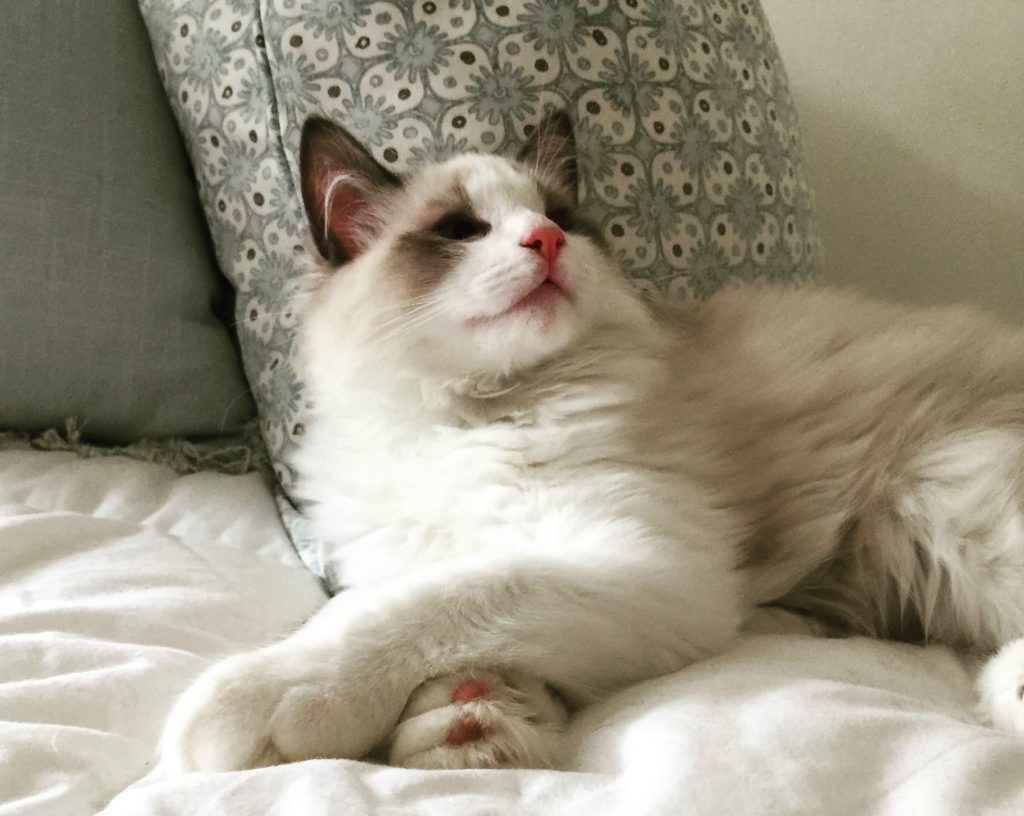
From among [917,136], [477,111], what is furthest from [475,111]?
[917,136]

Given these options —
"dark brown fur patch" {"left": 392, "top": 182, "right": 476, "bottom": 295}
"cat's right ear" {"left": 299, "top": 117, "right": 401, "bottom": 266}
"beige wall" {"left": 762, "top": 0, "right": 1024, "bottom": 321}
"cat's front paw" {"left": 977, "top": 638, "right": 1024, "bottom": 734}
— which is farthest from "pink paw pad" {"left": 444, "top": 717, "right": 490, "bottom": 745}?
"beige wall" {"left": 762, "top": 0, "right": 1024, "bottom": 321}

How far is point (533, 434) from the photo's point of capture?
0.97 meters

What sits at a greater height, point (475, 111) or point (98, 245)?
point (475, 111)

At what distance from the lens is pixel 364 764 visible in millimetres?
619

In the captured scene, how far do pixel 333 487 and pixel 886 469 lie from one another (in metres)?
0.70

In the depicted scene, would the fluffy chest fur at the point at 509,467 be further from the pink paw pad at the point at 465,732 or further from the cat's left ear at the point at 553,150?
the cat's left ear at the point at 553,150

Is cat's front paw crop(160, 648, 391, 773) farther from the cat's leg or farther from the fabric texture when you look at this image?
the fabric texture

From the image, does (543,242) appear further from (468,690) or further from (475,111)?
(468,690)

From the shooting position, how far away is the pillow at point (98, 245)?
1.33 m

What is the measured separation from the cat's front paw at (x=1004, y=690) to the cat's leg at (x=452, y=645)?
23cm

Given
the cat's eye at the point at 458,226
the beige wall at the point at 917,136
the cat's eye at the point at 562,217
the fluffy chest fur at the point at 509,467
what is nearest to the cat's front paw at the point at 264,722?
the fluffy chest fur at the point at 509,467

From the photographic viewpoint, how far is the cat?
2.39ft

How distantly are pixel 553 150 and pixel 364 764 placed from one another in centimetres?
94

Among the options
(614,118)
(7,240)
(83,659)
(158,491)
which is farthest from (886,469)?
(7,240)
